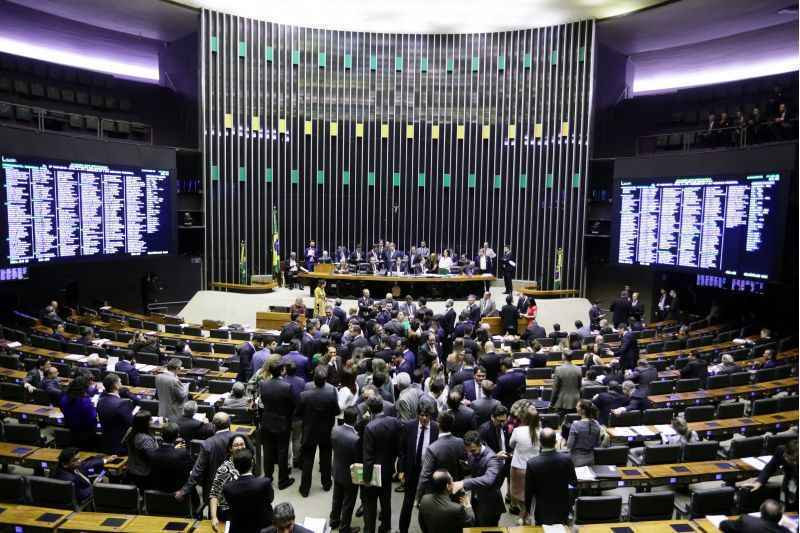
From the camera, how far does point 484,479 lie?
14.9 feet

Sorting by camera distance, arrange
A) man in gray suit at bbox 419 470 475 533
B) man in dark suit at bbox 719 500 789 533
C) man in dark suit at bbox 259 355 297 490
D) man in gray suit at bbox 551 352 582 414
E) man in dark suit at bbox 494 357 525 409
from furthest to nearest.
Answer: man in gray suit at bbox 551 352 582 414
man in dark suit at bbox 494 357 525 409
man in dark suit at bbox 259 355 297 490
man in gray suit at bbox 419 470 475 533
man in dark suit at bbox 719 500 789 533

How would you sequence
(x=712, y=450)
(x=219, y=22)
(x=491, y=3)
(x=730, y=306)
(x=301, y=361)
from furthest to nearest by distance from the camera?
(x=219, y=22) → (x=491, y=3) → (x=730, y=306) → (x=301, y=361) → (x=712, y=450)

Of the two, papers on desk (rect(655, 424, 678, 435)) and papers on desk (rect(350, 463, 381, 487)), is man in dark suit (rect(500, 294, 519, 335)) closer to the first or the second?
papers on desk (rect(655, 424, 678, 435))

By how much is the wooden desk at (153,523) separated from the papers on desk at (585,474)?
327cm

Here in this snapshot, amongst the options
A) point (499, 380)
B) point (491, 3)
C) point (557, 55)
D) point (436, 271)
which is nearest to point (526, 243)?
point (436, 271)

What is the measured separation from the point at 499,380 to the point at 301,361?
2.38 m

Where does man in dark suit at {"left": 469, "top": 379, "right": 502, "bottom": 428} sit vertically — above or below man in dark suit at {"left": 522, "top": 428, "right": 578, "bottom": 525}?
above

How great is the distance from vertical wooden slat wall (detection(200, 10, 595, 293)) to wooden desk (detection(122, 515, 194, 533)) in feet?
48.3

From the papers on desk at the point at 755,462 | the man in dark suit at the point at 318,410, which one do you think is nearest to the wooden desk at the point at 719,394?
the papers on desk at the point at 755,462

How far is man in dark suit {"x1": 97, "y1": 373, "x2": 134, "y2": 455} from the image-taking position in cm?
Answer: 585

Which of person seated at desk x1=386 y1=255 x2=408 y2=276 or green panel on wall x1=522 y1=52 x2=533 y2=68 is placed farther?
green panel on wall x1=522 y1=52 x2=533 y2=68

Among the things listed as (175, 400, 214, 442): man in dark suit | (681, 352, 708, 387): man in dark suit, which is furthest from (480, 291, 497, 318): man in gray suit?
(175, 400, 214, 442): man in dark suit

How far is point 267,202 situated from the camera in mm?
19406

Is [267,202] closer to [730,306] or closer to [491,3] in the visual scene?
[491,3]
